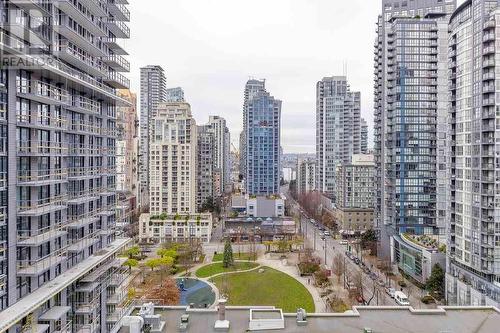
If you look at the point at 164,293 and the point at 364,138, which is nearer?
the point at 164,293

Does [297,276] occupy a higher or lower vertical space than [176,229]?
lower

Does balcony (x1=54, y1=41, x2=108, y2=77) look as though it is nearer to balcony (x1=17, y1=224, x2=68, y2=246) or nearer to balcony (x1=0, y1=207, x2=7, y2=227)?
balcony (x1=0, y1=207, x2=7, y2=227)

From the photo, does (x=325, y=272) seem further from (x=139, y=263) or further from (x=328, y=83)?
(x=328, y=83)

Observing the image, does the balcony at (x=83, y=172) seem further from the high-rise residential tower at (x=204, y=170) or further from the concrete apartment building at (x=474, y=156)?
the high-rise residential tower at (x=204, y=170)

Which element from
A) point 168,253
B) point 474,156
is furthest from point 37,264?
point 168,253

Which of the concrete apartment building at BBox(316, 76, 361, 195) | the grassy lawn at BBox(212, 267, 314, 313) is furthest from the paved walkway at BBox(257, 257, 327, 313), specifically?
the concrete apartment building at BBox(316, 76, 361, 195)

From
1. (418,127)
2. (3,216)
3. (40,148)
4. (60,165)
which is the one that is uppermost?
(418,127)

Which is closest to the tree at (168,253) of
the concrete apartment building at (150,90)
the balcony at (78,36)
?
the balcony at (78,36)

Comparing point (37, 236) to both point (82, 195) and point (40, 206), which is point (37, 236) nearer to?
point (40, 206)
